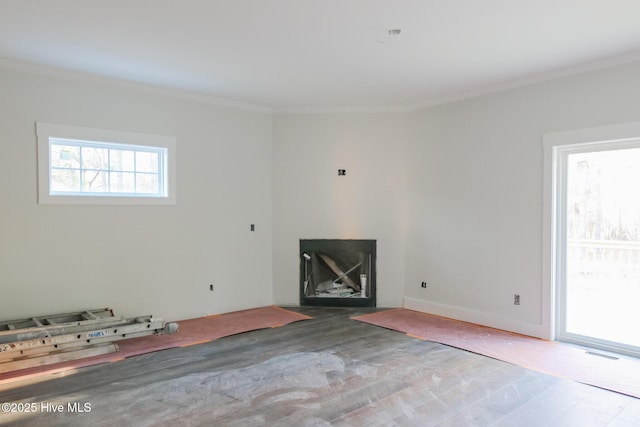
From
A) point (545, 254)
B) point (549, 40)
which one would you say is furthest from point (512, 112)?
point (545, 254)

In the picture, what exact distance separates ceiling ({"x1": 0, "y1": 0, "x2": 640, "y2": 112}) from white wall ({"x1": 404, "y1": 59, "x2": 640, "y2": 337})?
0.26m


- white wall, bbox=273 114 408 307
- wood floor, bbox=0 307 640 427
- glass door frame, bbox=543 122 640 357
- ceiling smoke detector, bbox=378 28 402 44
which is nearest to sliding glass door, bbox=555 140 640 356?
glass door frame, bbox=543 122 640 357

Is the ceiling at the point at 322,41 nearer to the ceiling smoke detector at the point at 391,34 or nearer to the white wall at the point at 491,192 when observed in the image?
the ceiling smoke detector at the point at 391,34

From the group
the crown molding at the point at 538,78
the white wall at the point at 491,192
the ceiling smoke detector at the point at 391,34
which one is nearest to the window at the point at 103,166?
the ceiling smoke detector at the point at 391,34

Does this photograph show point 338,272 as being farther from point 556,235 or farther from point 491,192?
point 556,235

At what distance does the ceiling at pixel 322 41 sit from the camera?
2916mm

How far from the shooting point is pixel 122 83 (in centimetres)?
464

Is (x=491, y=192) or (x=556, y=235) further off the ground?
(x=491, y=192)

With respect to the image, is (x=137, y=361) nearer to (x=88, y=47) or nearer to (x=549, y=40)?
(x=88, y=47)

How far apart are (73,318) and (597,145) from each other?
536cm

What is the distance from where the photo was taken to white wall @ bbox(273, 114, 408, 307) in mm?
5832

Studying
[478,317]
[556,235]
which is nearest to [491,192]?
[556,235]

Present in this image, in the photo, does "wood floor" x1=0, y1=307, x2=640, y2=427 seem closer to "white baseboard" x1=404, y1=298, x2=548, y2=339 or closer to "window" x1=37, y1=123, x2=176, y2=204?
"white baseboard" x1=404, y1=298, x2=548, y2=339

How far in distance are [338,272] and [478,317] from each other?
6.47ft
